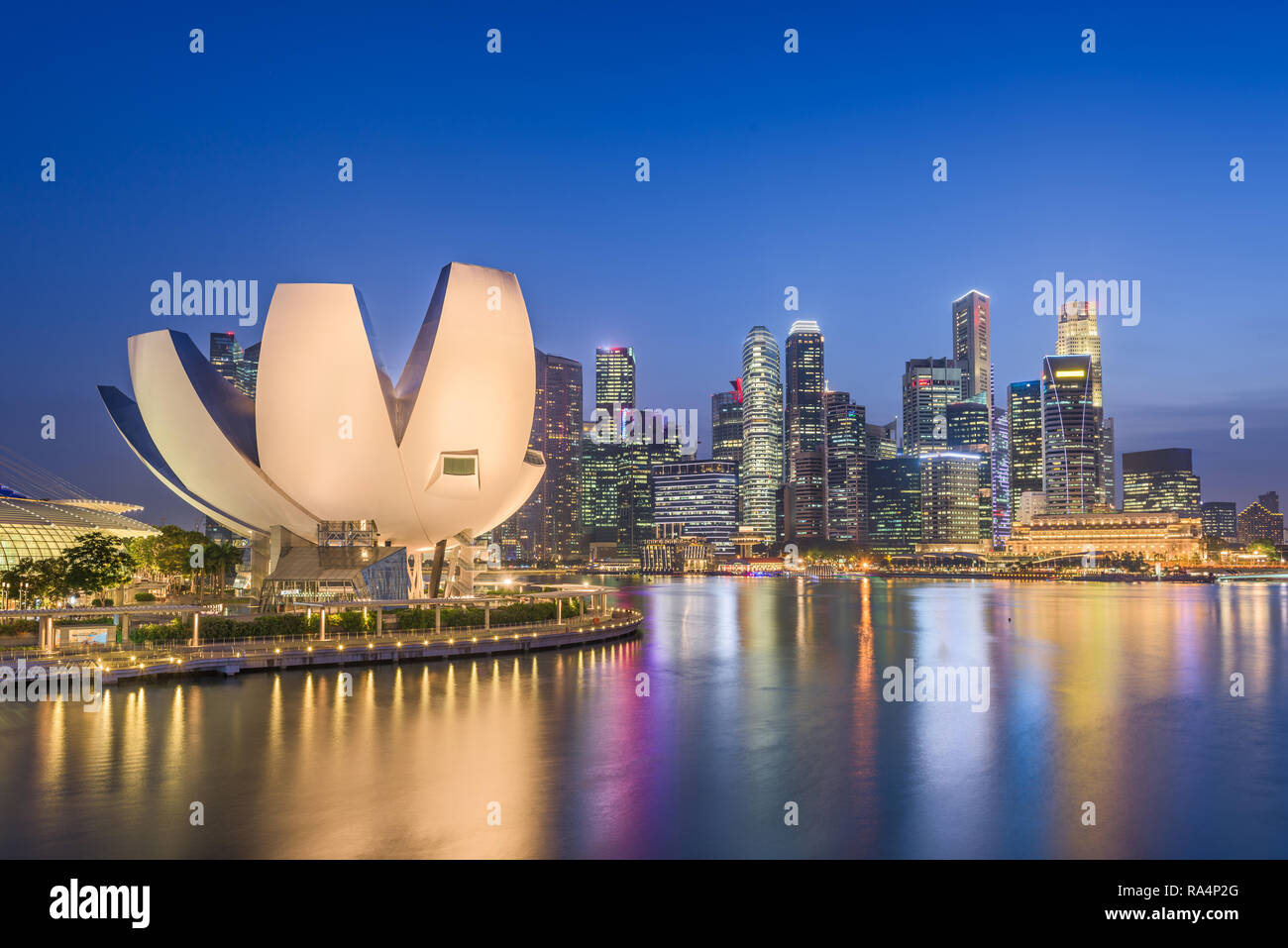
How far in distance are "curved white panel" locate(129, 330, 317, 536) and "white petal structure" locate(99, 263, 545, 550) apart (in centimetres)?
6

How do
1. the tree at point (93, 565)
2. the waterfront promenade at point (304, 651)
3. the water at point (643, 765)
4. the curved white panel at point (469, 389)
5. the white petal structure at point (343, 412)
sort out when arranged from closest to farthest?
1. the water at point (643, 765)
2. the waterfront promenade at point (304, 651)
3. the white petal structure at point (343, 412)
4. the curved white panel at point (469, 389)
5. the tree at point (93, 565)

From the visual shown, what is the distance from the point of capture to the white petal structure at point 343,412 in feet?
109

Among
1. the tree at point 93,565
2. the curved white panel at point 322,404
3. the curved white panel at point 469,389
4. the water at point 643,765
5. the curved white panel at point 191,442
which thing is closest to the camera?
the water at point 643,765

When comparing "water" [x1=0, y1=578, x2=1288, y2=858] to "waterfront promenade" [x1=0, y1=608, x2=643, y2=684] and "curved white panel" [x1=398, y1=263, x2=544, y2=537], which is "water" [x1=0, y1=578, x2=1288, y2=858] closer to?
"waterfront promenade" [x1=0, y1=608, x2=643, y2=684]

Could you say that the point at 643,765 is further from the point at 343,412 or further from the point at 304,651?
the point at 343,412

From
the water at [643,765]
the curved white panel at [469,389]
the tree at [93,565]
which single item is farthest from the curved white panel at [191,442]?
the water at [643,765]

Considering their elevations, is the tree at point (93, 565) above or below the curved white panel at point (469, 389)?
below

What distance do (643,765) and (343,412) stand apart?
831 inches

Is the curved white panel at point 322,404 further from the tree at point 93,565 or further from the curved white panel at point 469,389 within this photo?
the tree at point 93,565

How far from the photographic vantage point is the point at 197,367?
115ft

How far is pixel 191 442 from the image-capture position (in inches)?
1383

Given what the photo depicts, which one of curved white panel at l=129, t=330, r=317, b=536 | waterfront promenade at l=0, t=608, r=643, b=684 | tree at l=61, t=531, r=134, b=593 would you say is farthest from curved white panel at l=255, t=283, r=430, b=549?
tree at l=61, t=531, r=134, b=593

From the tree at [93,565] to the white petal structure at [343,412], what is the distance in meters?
4.01

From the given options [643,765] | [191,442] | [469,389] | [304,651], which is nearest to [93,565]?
[191,442]
